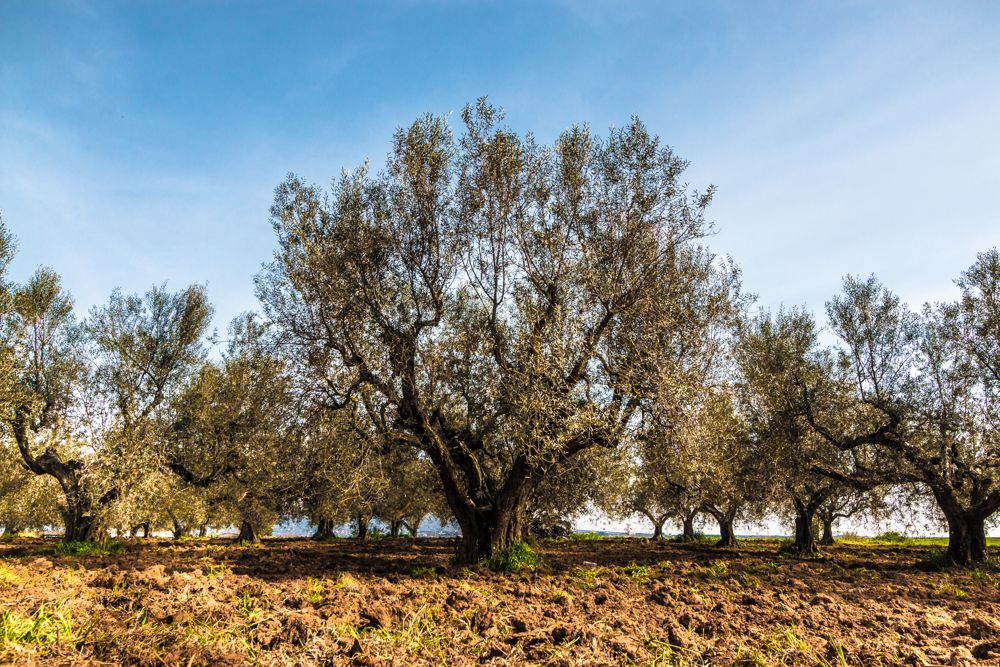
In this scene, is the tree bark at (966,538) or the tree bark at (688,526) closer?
the tree bark at (966,538)

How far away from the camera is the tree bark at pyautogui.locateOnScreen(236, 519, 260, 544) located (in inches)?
1083

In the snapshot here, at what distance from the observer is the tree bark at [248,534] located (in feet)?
90.2

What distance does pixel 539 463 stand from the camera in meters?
13.9

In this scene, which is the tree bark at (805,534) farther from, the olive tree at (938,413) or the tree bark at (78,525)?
the tree bark at (78,525)

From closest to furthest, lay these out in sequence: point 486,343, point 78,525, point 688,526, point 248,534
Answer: point 486,343, point 78,525, point 248,534, point 688,526

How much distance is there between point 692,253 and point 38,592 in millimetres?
16755

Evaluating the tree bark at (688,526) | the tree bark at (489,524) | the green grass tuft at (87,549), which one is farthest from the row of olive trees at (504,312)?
the tree bark at (688,526)

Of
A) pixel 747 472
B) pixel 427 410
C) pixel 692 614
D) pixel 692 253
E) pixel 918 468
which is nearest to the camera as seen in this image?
pixel 692 614

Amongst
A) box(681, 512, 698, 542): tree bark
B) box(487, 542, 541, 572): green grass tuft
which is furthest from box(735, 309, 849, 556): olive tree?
box(681, 512, 698, 542): tree bark

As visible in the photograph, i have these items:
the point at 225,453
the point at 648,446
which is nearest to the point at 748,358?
the point at 648,446

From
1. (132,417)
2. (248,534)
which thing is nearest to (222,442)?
(132,417)

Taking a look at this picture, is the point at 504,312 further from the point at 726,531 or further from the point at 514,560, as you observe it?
the point at 726,531

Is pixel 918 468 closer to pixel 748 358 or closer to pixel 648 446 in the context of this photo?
pixel 748 358

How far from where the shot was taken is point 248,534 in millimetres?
28781
